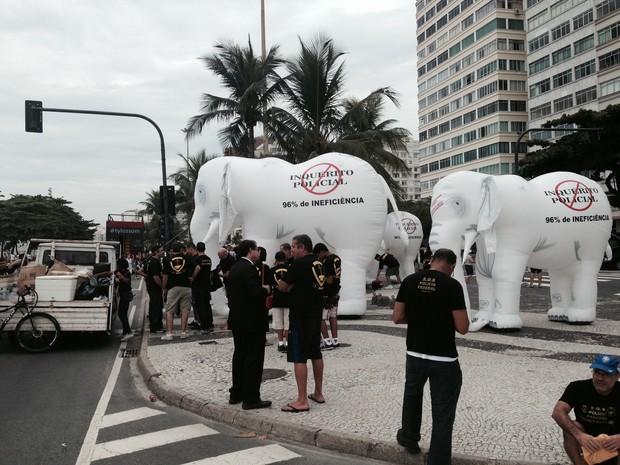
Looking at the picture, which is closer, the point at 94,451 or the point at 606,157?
the point at 94,451

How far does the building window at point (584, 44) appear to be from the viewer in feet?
158

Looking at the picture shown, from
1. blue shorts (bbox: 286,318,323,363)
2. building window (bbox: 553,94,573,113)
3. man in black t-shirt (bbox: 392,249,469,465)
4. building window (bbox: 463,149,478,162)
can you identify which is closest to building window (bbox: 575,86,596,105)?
building window (bbox: 553,94,573,113)

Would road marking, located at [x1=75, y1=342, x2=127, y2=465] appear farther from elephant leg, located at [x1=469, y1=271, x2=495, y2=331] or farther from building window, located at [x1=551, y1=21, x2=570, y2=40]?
building window, located at [x1=551, y1=21, x2=570, y2=40]

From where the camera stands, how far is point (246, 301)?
6.13 meters

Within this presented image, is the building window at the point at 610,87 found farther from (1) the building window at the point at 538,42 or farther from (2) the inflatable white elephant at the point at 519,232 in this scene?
(2) the inflatable white elephant at the point at 519,232

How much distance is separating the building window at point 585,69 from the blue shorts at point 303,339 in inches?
1969

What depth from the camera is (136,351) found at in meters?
10.2

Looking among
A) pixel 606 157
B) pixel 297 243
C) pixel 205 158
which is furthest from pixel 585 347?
pixel 205 158

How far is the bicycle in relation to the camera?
30.9 feet

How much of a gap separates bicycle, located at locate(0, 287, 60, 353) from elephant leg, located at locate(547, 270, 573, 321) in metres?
9.29

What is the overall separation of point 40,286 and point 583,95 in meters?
50.0

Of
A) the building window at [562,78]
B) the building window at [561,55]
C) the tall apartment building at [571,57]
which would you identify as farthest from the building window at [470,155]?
the building window at [561,55]

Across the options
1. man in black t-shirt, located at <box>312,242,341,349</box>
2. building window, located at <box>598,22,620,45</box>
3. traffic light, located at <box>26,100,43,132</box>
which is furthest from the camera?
building window, located at <box>598,22,620,45</box>

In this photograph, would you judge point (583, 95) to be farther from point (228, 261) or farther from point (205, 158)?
point (228, 261)
